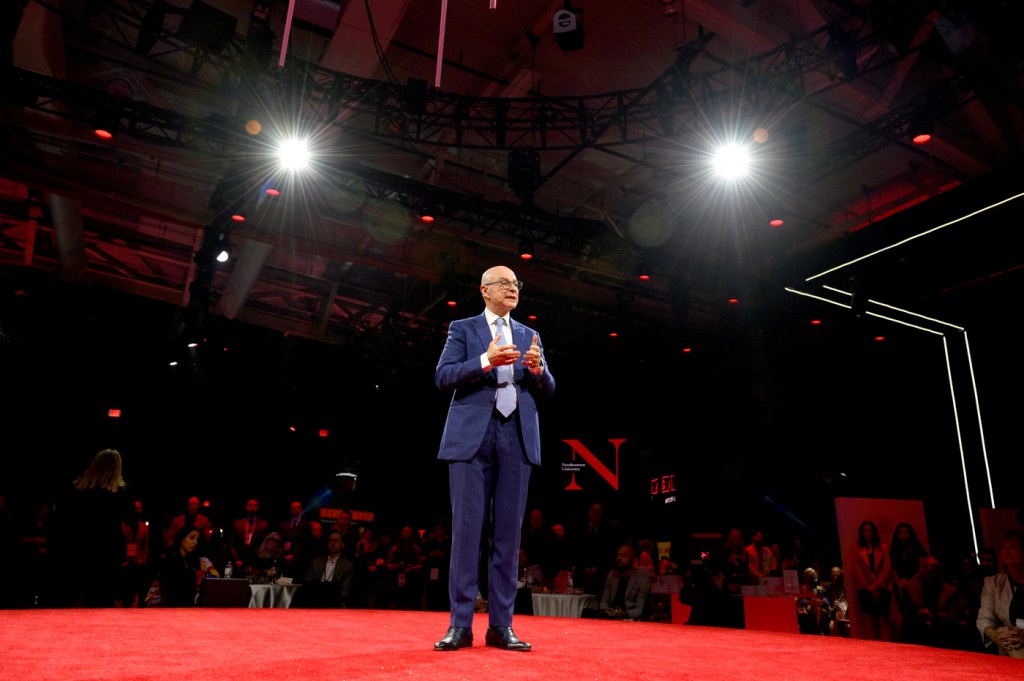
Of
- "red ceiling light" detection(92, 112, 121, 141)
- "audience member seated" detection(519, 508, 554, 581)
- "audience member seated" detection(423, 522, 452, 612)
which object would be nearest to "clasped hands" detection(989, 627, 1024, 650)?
"audience member seated" detection(423, 522, 452, 612)

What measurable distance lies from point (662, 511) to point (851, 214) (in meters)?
7.76

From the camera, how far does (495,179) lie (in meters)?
10.3

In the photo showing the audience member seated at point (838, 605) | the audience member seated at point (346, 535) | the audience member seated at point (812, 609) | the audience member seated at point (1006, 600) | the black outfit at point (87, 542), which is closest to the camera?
the black outfit at point (87, 542)

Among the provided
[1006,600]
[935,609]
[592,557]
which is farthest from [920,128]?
[592,557]

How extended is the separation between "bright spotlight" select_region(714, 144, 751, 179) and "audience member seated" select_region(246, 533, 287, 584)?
6.64 metres

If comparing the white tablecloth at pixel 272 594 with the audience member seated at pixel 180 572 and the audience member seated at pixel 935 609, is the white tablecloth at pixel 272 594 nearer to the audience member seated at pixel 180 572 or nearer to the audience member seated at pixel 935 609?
the audience member seated at pixel 180 572

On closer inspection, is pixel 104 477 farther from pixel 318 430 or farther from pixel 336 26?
pixel 318 430

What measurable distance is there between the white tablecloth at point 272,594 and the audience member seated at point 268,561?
13cm

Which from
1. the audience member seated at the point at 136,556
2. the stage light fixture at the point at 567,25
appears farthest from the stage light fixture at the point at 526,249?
→ the audience member seated at the point at 136,556

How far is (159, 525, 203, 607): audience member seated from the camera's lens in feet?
20.1

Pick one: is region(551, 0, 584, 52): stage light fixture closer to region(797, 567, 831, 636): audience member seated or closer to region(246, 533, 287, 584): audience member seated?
region(246, 533, 287, 584): audience member seated

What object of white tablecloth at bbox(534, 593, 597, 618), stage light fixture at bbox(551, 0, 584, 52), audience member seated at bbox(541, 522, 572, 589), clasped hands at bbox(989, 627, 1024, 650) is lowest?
white tablecloth at bbox(534, 593, 597, 618)

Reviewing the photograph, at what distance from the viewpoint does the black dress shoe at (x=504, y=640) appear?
7.50ft

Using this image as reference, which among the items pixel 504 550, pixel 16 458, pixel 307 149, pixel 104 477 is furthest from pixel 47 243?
pixel 504 550
